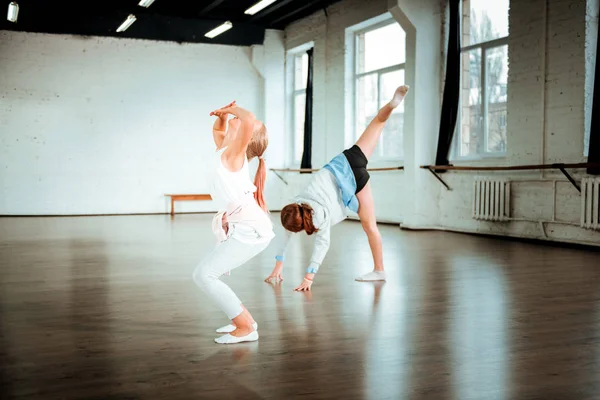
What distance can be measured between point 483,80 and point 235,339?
22.5ft

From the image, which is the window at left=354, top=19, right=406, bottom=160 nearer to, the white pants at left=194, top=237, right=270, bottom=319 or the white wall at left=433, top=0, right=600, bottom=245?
the white wall at left=433, top=0, right=600, bottom=245

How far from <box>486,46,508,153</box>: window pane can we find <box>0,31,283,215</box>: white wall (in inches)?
247

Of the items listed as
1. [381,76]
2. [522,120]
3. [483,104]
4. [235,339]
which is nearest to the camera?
[235,339]

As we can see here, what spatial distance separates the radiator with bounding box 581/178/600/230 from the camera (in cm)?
677

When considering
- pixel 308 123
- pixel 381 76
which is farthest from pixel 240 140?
pixel 308 123

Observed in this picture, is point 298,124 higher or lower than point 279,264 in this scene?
higher

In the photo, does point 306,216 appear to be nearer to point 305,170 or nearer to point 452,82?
point 452,82

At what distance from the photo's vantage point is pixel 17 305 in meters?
3.93

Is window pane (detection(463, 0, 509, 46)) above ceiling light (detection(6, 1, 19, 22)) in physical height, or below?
below

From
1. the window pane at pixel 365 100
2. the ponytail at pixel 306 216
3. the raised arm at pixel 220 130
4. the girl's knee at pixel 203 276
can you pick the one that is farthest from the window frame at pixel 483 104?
the girl's knee at pixel 203 276

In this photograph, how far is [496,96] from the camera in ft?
28.5

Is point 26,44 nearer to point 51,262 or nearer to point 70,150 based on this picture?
point 70,150

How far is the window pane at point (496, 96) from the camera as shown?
336 inches

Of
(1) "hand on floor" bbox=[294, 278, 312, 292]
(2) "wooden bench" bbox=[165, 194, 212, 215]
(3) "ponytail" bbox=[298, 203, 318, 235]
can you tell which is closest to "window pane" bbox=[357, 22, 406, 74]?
(2) "wooden bench" bbox=[165, 194, 212, 215]
